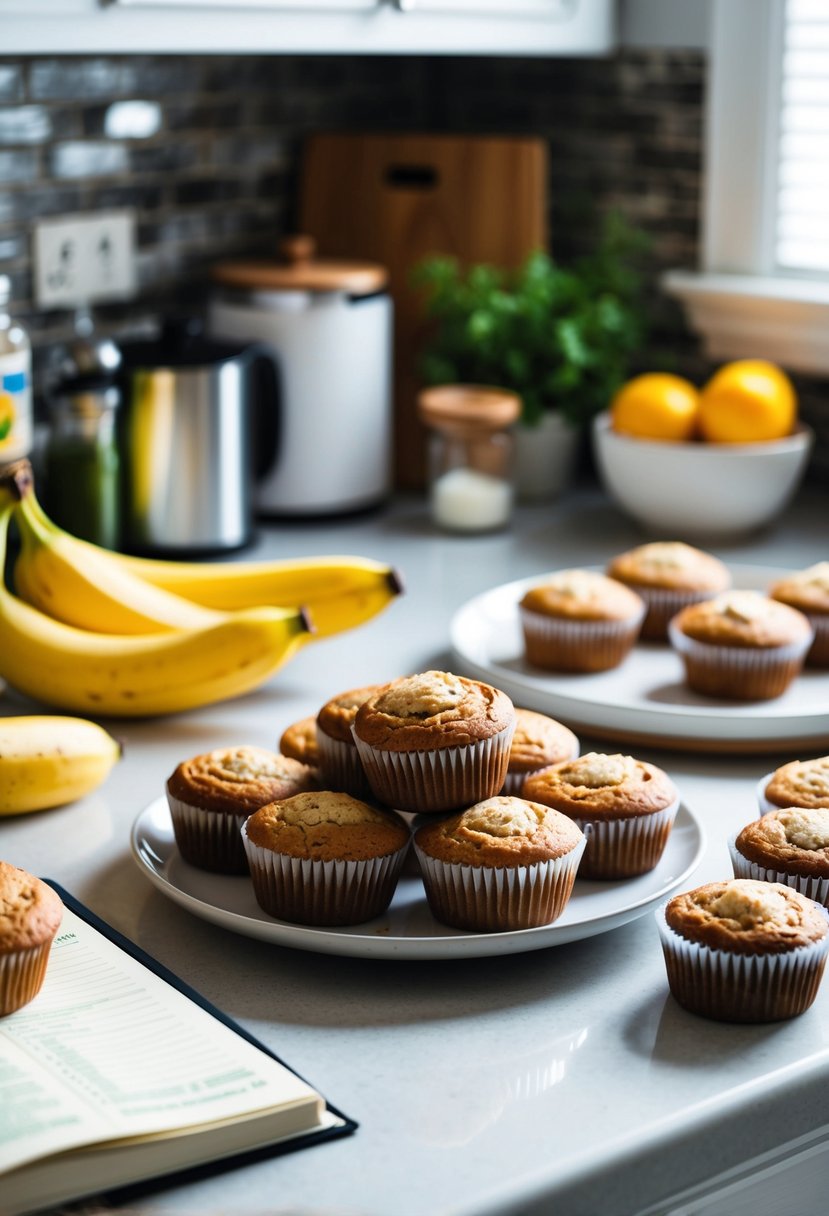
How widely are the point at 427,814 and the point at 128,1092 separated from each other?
0.29 metres

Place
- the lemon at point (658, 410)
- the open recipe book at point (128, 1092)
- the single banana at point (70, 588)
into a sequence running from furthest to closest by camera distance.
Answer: the lemon at point (658, 410) → the single banana at point (70, 588) → the open recipe book at point (128, 1092)

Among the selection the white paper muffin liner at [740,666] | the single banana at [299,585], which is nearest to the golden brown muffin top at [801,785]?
the white paper muffin liner at [740,666]

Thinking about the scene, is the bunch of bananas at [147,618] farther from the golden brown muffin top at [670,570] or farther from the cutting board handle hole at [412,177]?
the cutting board handle hole at [412,177]

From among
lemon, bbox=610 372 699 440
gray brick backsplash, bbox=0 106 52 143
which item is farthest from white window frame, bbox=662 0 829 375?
gray brick backsplash, bbox=0 106 52 143

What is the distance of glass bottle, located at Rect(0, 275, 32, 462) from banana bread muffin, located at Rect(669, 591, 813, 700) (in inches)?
27.8

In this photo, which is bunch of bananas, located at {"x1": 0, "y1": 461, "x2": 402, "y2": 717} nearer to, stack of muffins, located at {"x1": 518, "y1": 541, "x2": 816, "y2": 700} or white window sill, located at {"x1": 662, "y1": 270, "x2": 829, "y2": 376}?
stack of muffins, located at {"x1": 518, "y1": 541, "x2": 816, "y2": 700}

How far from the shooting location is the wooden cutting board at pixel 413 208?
2.09 metres

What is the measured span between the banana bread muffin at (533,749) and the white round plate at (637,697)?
19 cm

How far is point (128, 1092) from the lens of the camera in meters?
0.79

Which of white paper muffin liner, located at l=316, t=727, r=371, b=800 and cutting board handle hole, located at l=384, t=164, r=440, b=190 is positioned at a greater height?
cutting board handle hole, located at l=384, t=164, r=440, b=190

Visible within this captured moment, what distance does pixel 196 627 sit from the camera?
1395 millimetres

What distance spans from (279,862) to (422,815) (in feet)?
0.39

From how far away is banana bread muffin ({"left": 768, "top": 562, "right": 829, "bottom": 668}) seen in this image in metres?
1.44

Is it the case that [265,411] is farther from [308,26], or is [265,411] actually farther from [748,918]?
[748,918]
